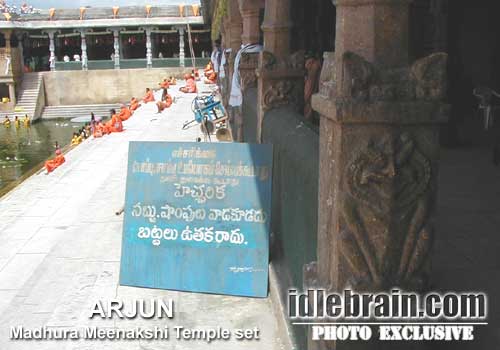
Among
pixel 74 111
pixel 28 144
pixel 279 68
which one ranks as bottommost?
pixel 28 144

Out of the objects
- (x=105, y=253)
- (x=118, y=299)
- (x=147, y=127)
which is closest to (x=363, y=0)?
(x=118, y=299)

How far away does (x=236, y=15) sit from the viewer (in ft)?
44.9

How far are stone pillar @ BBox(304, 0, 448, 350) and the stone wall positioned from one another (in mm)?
43019

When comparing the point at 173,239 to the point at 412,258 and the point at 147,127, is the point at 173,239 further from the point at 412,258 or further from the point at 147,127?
the point at 147,127

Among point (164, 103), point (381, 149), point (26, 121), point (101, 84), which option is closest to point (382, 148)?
point (381, 149)

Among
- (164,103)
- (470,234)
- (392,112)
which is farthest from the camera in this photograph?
(164,103)

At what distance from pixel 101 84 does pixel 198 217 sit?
41421 millimetres

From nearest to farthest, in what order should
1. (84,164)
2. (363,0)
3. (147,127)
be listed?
(363,0)
(84,164)
(147,127)

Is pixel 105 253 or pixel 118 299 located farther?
pixel 105 253

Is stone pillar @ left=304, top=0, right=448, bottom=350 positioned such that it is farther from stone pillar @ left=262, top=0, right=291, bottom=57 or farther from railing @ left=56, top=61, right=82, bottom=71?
railing @ left=56, top=61, right=82, bottom=71

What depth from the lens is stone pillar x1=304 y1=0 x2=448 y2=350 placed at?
2742 mm

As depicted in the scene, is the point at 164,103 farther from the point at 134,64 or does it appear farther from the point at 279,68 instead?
the point at 134,64

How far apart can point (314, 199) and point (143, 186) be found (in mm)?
2429

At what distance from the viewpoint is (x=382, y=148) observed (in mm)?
2771
